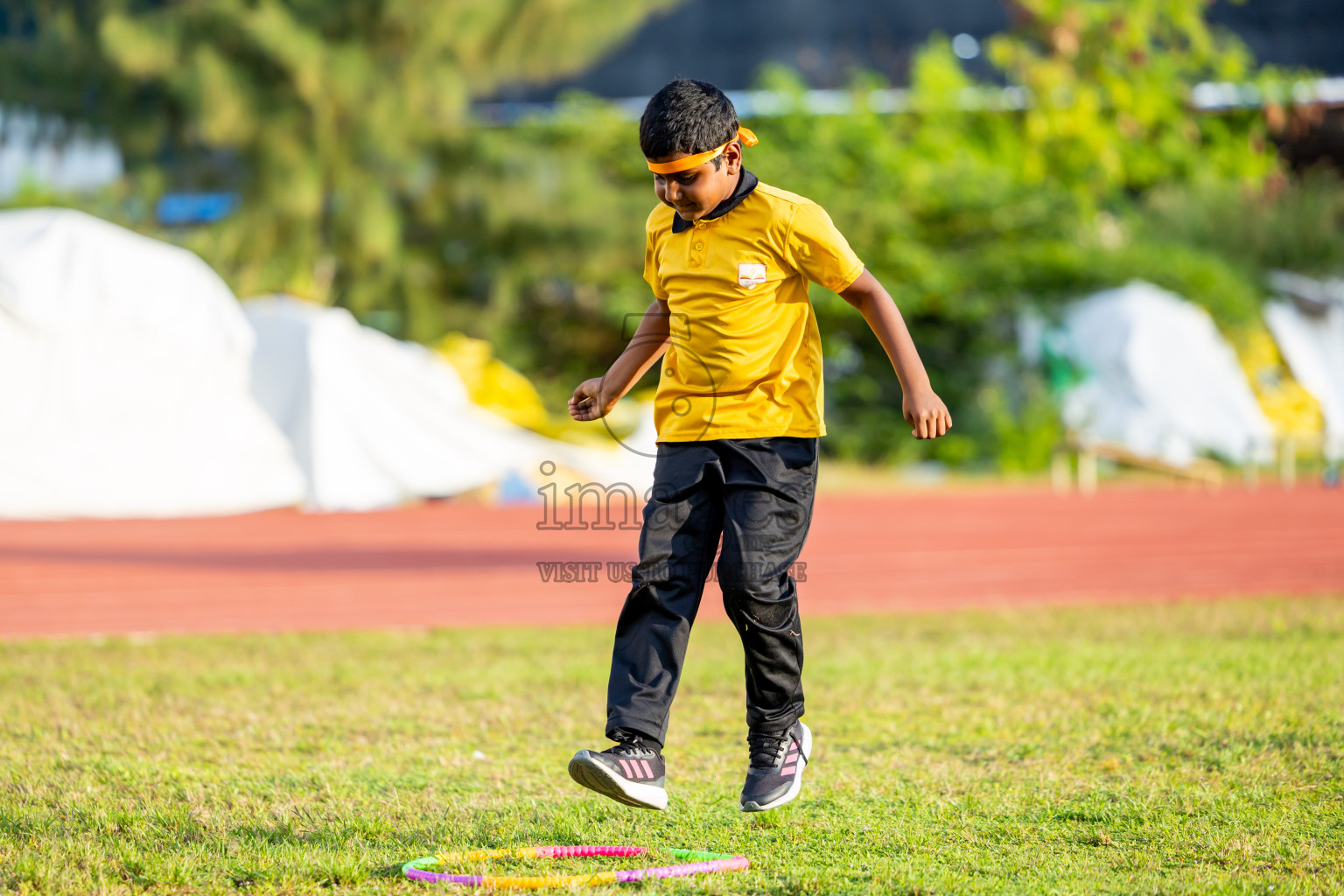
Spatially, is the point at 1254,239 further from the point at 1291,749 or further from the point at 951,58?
the point at 1291,749

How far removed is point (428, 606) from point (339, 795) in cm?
463

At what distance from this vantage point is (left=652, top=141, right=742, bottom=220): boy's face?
3.22 metres

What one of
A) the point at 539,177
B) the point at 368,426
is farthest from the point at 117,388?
the point at 539,177

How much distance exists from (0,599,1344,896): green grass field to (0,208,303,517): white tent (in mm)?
6223

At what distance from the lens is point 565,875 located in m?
2.85

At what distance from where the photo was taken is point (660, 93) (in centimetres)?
324

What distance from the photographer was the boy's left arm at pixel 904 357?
3184mm

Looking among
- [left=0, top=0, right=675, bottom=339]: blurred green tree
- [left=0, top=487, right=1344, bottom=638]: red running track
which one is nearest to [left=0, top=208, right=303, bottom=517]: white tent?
[left=0, top=487, right=1344, bottom=638]: red running track

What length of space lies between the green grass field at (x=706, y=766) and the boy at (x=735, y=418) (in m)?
0.34

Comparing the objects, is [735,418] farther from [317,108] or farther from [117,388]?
[317,108]

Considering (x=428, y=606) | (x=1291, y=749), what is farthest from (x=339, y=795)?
(x=428, y=606)

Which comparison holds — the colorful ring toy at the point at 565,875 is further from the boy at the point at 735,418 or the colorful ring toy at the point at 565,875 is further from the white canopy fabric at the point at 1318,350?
the white canopy fabric at the point at 1318,350

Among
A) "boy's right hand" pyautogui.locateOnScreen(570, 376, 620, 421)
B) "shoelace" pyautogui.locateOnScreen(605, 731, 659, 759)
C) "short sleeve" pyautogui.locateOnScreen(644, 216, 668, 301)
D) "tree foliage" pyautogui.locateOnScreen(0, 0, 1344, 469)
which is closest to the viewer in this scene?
"shoelace" pyautogui.locateOnScreen(605, 731, 659, 759)

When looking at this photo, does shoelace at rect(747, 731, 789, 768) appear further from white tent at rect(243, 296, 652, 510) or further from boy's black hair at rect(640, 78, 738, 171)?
white tent at rect(243, 296, 652, 510)
